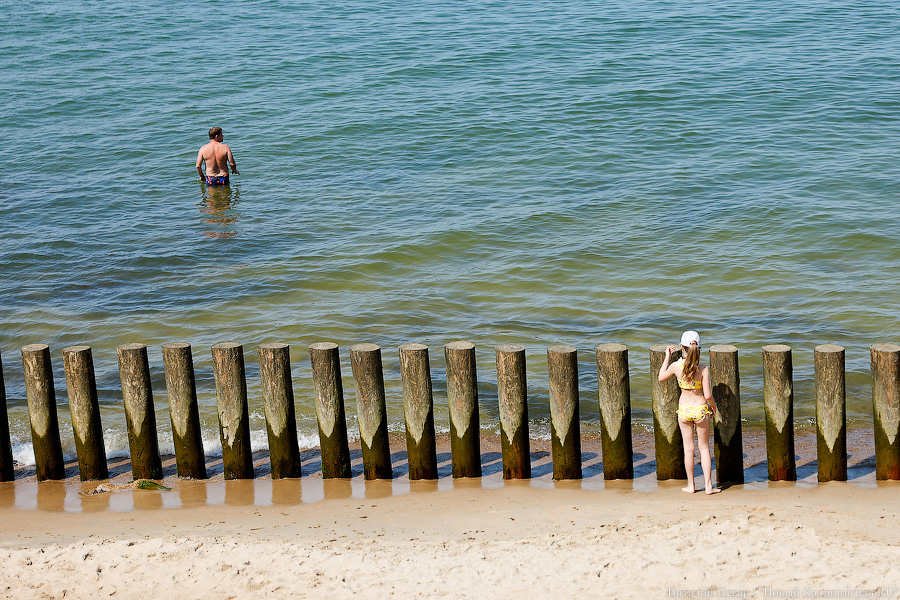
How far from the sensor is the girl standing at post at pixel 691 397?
19.9ft

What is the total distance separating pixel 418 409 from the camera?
645 cm

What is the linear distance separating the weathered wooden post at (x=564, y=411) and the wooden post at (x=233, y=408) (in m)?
2.15

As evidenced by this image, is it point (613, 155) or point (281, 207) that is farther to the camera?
point (613, 155)

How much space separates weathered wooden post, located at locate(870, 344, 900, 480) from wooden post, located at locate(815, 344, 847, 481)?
0.22 m

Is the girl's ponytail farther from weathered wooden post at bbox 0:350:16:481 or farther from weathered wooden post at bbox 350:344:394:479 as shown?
weathered wooden post at bbox 0:350:16:481

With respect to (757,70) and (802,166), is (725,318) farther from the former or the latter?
(757,70)

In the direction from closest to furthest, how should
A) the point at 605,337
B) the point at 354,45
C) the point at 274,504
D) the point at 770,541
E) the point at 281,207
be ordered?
the point at 770,541, the point at 274,504, the point at 605,337, the point at 281,207, the point at 354,45

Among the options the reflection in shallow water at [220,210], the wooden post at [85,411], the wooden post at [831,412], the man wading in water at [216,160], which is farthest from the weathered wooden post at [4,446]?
the man wading in water at [216,160]

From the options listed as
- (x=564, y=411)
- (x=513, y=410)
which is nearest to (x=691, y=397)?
(x=564, y=411)

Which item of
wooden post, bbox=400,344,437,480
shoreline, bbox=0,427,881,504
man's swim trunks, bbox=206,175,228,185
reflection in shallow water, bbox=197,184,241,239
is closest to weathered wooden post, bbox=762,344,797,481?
shoreline, bbox=0,427,881,504

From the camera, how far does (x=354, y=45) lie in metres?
26.9

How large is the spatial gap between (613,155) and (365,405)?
Result: 12.1 metres

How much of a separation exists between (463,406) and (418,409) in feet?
1.04

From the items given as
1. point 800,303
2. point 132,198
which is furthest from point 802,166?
point 132,198
